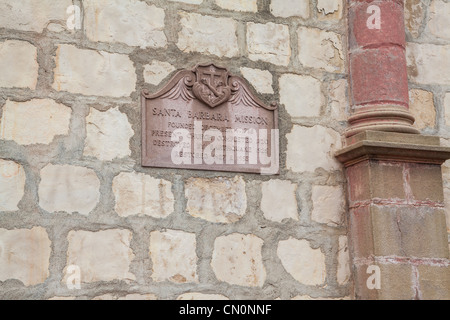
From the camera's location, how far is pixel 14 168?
3777mm

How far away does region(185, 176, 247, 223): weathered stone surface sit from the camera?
407cm

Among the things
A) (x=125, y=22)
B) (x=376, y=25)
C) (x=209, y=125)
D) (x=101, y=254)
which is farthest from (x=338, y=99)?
(x=101, y=254)

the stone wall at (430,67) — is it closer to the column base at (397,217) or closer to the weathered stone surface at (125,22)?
the column base at (397,217)

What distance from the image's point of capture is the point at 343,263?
169 inches

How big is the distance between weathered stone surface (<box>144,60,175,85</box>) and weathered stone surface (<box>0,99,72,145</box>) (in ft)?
1.64

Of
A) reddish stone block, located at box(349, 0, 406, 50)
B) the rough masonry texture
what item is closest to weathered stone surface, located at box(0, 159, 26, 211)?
the rough masonry texture

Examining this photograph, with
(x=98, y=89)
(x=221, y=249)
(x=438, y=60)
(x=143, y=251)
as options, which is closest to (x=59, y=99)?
(x=98, y=89)

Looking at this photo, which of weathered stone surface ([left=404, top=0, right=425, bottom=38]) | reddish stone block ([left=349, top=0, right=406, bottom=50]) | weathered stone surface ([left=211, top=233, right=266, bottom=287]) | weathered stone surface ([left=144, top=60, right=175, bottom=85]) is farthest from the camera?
weathered stone surface ([left=404, top=0, right=425, bottom=38])

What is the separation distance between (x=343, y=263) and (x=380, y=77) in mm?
1151

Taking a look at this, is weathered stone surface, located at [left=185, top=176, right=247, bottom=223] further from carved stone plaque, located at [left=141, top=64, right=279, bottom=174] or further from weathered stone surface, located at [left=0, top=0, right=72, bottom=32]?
weathered stone surface, located at [left=0, top=0, right=72, bottom=32]

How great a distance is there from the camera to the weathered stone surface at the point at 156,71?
4.16m

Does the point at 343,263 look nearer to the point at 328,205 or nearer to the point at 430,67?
the point at 328,205

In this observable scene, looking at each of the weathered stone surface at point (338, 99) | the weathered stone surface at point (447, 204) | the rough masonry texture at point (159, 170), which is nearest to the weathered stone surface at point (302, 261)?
the rough masonry texture at point (159, 170)
